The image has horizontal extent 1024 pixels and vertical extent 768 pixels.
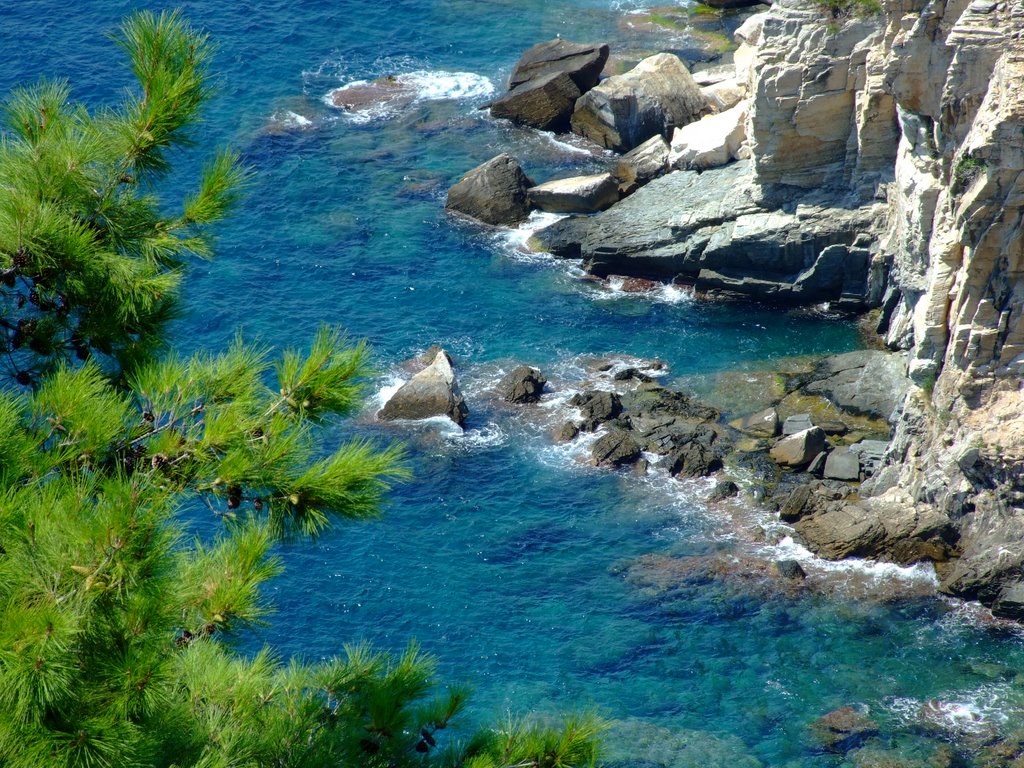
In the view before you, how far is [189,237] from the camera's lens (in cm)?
1321

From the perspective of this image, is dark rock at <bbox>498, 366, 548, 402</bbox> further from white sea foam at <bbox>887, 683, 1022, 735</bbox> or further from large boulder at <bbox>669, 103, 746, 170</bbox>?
white sea foam at <bbox>887, 683, 1022, 735</bbox>

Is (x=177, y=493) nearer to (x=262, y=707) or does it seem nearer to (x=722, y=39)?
Result: (x=262, y=707)

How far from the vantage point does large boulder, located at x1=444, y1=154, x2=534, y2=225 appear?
48.1 meters

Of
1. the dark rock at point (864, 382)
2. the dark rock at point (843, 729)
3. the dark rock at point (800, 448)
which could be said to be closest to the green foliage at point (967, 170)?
the dark rock at point (864, 382)

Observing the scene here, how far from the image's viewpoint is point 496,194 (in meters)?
48.2

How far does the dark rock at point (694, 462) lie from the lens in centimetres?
3484

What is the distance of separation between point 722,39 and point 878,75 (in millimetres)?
23541

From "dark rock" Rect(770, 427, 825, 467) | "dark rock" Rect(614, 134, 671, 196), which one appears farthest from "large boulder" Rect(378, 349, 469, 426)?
"dark rock" Rect(614, 134, 671, 196)

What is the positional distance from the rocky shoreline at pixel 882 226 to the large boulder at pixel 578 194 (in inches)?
5.0

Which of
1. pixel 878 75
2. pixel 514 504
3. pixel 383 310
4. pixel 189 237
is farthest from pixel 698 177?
pixel 189 237

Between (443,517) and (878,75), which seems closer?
(443,517)

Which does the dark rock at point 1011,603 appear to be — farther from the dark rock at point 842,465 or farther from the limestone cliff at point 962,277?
the dark rock at point 842,465

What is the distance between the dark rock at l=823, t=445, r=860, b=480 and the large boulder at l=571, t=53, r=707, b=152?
67.5ft

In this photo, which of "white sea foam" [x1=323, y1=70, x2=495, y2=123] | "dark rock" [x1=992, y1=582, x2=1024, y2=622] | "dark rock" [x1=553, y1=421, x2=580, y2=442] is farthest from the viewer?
"white sea foam" [x1=323, y1=70, x2=495, y2=123]
